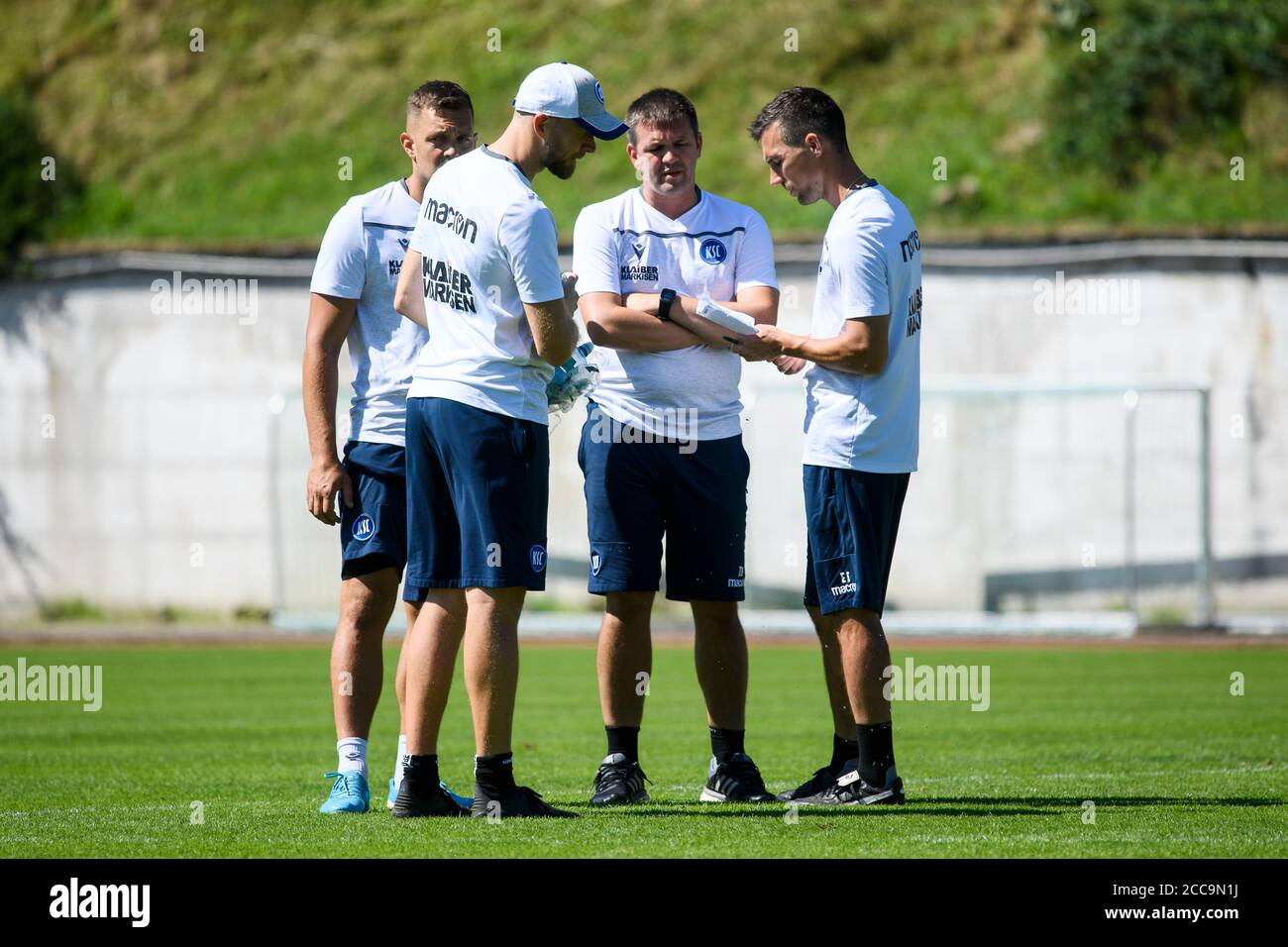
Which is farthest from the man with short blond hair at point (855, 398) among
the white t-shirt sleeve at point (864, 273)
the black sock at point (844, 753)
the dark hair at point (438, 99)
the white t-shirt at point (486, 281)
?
the dark hair at point (438, 99)

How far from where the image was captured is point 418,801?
612cm

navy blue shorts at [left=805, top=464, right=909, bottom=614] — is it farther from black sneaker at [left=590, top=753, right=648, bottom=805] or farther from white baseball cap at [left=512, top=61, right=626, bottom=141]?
white baseball cap at [left=512, top=61, right=626, bottom=141]

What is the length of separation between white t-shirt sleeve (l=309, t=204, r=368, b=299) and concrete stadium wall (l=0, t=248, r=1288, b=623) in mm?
12753

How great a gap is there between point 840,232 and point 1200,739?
3.84 metres

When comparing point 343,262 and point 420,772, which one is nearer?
point 420,772

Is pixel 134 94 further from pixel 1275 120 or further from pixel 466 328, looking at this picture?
pixel 466 328

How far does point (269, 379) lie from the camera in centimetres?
2133

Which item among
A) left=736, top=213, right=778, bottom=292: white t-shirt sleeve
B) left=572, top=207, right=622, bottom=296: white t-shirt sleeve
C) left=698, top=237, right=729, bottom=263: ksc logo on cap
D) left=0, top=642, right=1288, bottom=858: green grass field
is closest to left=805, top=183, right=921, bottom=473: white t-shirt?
left=736, top=213, right=778, bottom=292: white t-shirt sleeve

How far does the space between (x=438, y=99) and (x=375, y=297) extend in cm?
84

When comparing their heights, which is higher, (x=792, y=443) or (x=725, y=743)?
(x=792, y=443)

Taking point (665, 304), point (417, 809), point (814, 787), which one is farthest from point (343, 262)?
point (814, 787)

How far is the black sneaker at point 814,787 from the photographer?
675 cm

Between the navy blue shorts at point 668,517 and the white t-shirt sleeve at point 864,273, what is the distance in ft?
2.67

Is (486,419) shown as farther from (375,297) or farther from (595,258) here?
(595,258)
